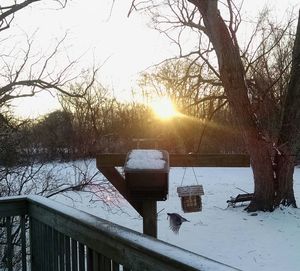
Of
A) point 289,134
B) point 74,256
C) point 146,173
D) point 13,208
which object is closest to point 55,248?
point 74,256

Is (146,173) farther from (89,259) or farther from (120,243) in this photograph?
(120,243)

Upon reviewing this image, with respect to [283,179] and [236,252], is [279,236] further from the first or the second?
[283,179]

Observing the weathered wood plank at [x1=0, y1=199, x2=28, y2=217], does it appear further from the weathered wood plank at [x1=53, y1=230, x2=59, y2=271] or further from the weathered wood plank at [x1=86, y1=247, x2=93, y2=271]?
the weathered wood plank at [x1=86, y1=247, x2=93, y2=271]

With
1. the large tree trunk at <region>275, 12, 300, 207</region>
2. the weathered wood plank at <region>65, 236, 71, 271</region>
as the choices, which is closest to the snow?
the weathered wood plank at <region>65, 236, 71, 271</region>

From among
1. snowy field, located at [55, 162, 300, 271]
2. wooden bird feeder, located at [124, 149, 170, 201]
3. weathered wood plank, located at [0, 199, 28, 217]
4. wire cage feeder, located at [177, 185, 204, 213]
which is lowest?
snowy field, located at [55, 162, 300, 271]

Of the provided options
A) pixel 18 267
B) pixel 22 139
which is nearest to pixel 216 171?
pixel 22 139

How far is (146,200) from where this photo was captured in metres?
4.33

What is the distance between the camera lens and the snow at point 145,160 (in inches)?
160

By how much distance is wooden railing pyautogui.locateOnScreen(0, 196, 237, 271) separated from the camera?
1.67 m

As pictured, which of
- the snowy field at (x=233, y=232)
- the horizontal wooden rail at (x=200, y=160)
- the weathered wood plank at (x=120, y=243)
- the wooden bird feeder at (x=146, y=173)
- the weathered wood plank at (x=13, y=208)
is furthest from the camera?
the snowy field at (x=233, y=232)

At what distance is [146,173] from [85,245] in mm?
1715

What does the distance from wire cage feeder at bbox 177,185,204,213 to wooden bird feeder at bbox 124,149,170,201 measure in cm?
226

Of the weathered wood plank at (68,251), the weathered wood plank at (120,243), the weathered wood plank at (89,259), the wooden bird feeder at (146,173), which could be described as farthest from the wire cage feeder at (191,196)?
the weathered wood plank at (89,259)

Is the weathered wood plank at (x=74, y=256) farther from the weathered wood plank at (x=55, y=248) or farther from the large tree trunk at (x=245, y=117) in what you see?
the large tree trunk at (x=245, y=117)
